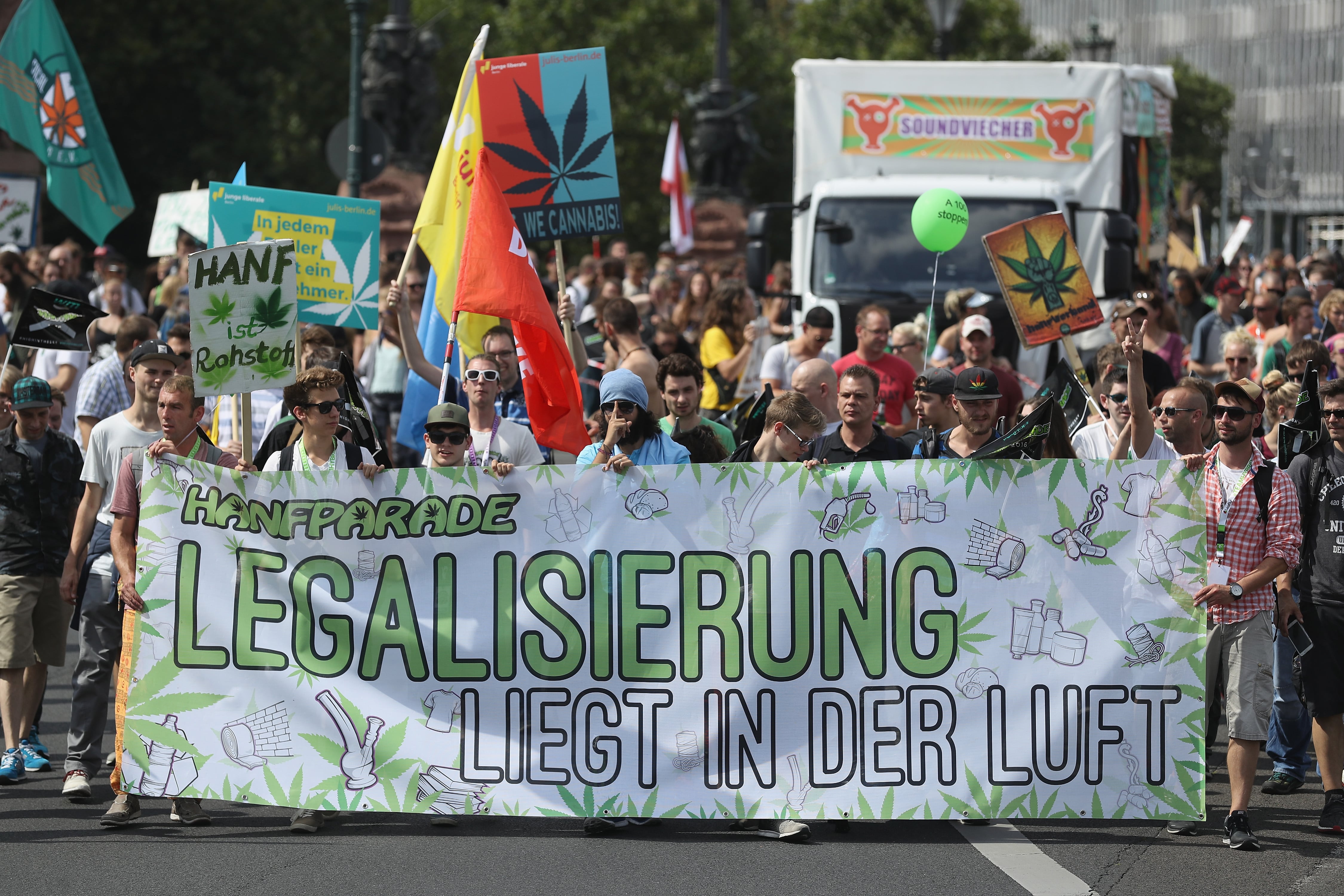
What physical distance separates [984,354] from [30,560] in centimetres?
519

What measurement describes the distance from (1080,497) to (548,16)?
44.6m

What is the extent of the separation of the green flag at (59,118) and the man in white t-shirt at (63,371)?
878 mm

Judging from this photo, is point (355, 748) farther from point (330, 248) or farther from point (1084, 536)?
point (330, 248)

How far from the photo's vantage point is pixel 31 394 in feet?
25.1

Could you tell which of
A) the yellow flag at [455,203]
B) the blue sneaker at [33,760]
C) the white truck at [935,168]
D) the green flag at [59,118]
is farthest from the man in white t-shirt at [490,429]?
the white truck at [935,168]

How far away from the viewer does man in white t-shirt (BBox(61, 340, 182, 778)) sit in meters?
7.14

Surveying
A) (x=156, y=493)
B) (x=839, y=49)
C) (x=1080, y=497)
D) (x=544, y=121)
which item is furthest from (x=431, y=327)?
(x=839, y=49)

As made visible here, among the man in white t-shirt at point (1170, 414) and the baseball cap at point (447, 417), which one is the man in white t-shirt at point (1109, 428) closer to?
the man in white t-shirt at point (1170, 414)

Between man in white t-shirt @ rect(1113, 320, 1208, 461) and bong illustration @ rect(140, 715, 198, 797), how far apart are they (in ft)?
13.1

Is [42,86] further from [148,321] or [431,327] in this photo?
[431,327]

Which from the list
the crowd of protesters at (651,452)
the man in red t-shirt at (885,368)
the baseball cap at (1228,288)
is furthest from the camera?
the baseball cap at (1228,288)

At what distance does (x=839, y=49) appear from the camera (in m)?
58.2

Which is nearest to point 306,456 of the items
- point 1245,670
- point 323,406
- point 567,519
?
point 323,406

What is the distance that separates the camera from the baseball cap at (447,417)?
7.04m
